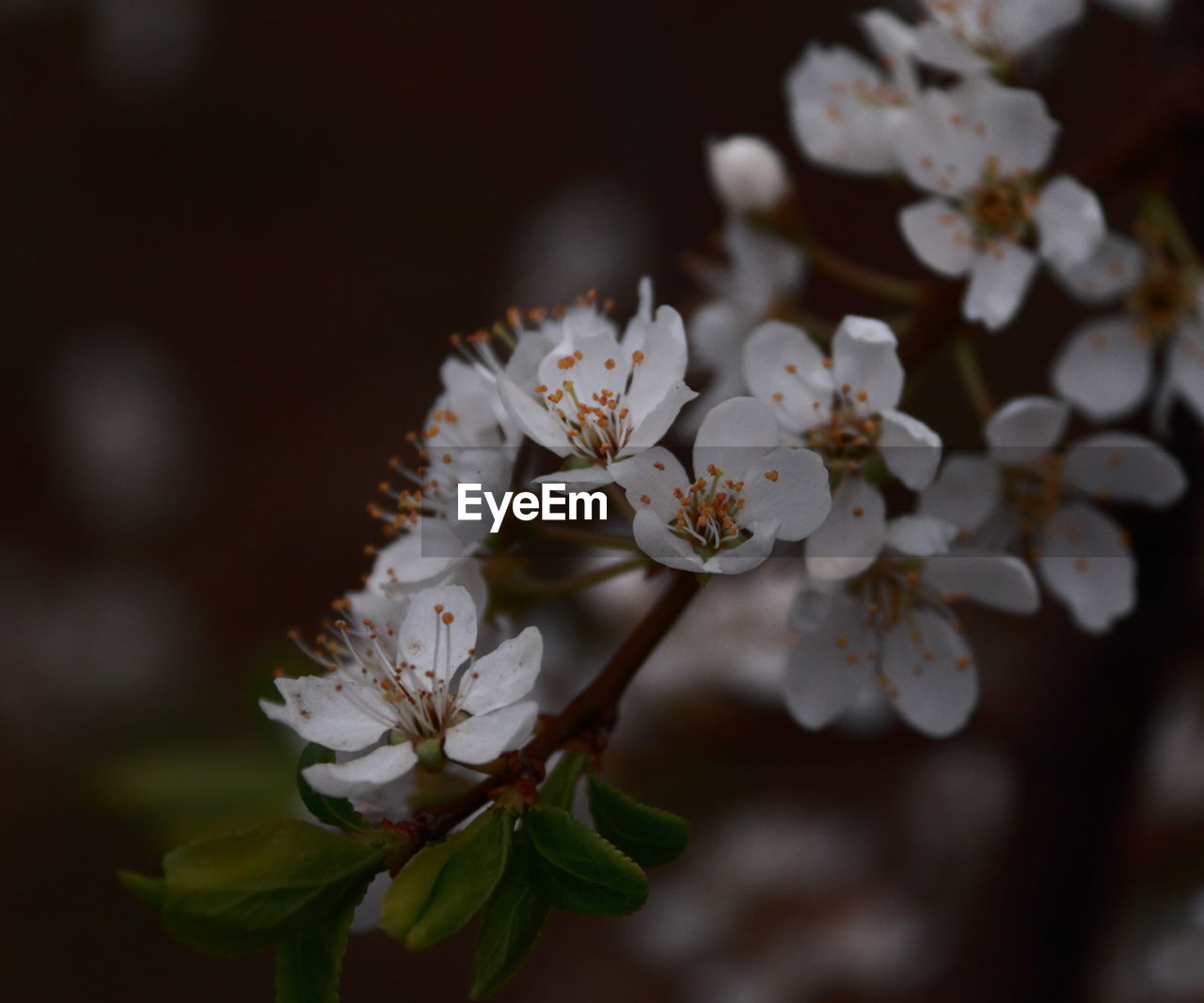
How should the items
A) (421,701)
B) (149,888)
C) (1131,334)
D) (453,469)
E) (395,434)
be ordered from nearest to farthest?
(149,888), (421,701), (453,469), (1131,334), (395,434)

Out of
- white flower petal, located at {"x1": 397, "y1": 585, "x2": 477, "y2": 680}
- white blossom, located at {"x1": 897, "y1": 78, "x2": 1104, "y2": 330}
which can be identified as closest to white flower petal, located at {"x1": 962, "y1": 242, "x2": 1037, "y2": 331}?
white blossom, located at {"x1": 897, "y1": 78, "x2": 1104, "y2": 330}

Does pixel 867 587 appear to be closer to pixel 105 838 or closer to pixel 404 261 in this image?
pixel 105 838

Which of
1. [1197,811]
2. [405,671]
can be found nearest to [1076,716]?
[1197,811]

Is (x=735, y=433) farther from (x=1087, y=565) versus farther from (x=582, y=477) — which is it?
(x=1087, y=565)

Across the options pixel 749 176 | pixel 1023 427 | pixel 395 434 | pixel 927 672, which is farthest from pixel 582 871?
pixel 395 434

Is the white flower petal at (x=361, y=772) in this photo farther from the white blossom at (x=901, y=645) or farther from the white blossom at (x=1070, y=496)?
the white blossom at (x=1070, y=496)
